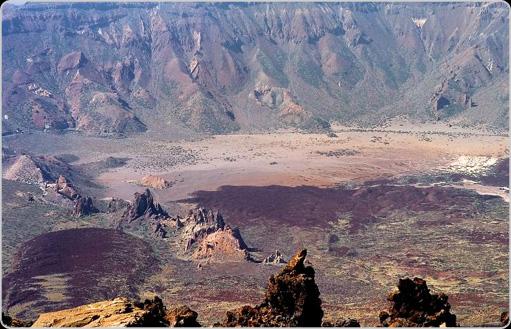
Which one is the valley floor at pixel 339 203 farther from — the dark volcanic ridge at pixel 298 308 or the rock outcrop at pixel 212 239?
the dark volcanic ridge at pixel 298 308

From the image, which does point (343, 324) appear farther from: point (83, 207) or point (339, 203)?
point (339, 203)

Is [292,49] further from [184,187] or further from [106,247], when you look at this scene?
[106,247]

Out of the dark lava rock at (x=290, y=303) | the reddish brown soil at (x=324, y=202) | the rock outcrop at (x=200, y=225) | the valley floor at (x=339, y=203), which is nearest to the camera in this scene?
the dark lava rock at (x=290, y=303)

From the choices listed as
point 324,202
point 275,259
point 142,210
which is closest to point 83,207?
point 142,210

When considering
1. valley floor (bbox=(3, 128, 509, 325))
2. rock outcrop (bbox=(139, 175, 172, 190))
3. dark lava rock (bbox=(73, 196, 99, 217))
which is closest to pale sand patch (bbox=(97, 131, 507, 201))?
valley floor (bbox=(3, 128, 509, 325))

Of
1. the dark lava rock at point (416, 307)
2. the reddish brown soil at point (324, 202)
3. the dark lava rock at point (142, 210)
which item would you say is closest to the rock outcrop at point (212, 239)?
the dark lava rock at point (142, 210)
